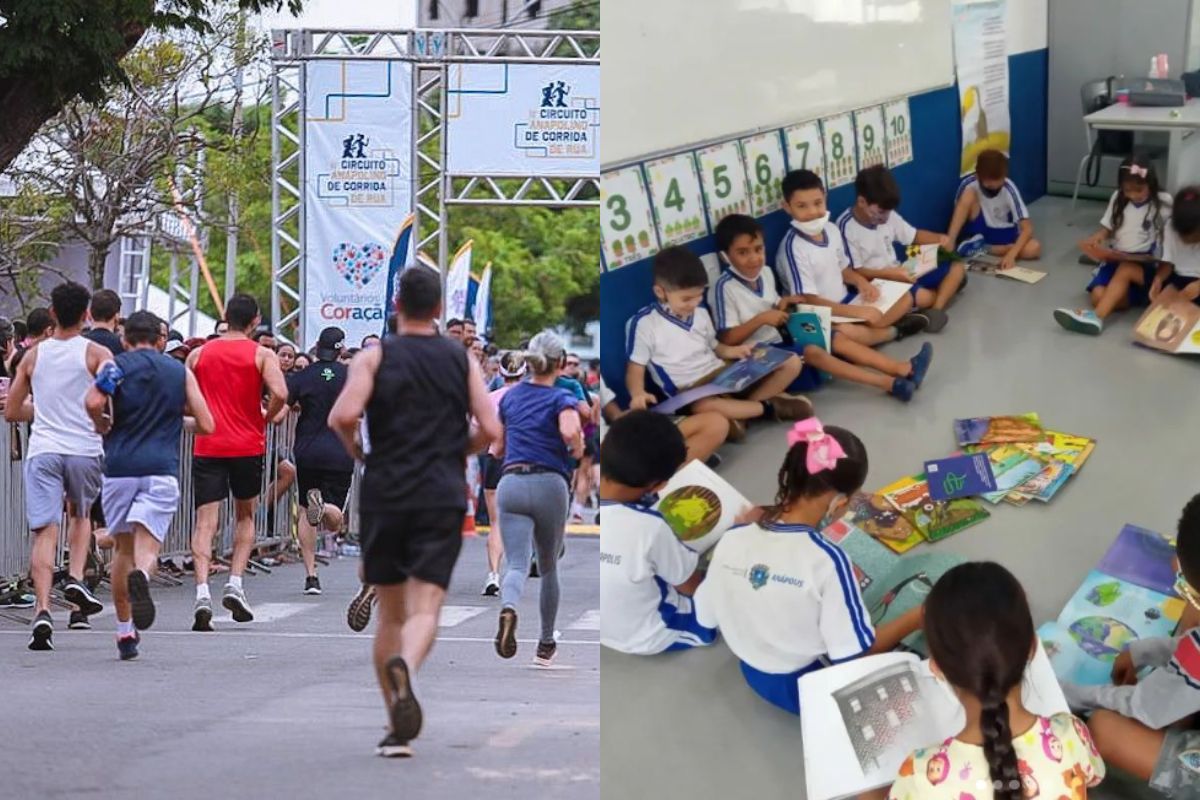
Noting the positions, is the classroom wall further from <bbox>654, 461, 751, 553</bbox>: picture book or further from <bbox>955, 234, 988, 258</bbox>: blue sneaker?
<bbox>654, 461, 751, 553</bbox>: picture book

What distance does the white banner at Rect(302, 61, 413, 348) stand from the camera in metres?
1.74

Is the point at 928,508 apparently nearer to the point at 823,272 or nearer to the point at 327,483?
the point at 823,272

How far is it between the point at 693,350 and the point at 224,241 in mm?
585

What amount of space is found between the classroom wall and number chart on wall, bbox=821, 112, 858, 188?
16mm

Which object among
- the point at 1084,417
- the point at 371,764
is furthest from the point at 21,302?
the point at 1084,417

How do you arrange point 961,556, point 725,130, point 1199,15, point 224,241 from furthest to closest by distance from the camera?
1. point 224,241
2. point 961,556
3. point 725,130
4. point 1199,15

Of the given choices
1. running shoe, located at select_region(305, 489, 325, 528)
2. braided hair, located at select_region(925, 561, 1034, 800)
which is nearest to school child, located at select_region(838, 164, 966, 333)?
braided hair, located at select_region(925, 561, 1034, 800)

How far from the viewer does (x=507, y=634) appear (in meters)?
1.85

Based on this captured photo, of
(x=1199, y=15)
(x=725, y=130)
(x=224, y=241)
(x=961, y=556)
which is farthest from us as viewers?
(x=224, y=241)

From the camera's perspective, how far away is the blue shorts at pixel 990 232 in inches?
61.1

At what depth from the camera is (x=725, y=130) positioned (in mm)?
1533

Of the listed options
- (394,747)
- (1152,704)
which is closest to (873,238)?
(1152,704)

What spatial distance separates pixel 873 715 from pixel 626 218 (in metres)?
0.60

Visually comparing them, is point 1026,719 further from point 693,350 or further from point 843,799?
point 693,350
